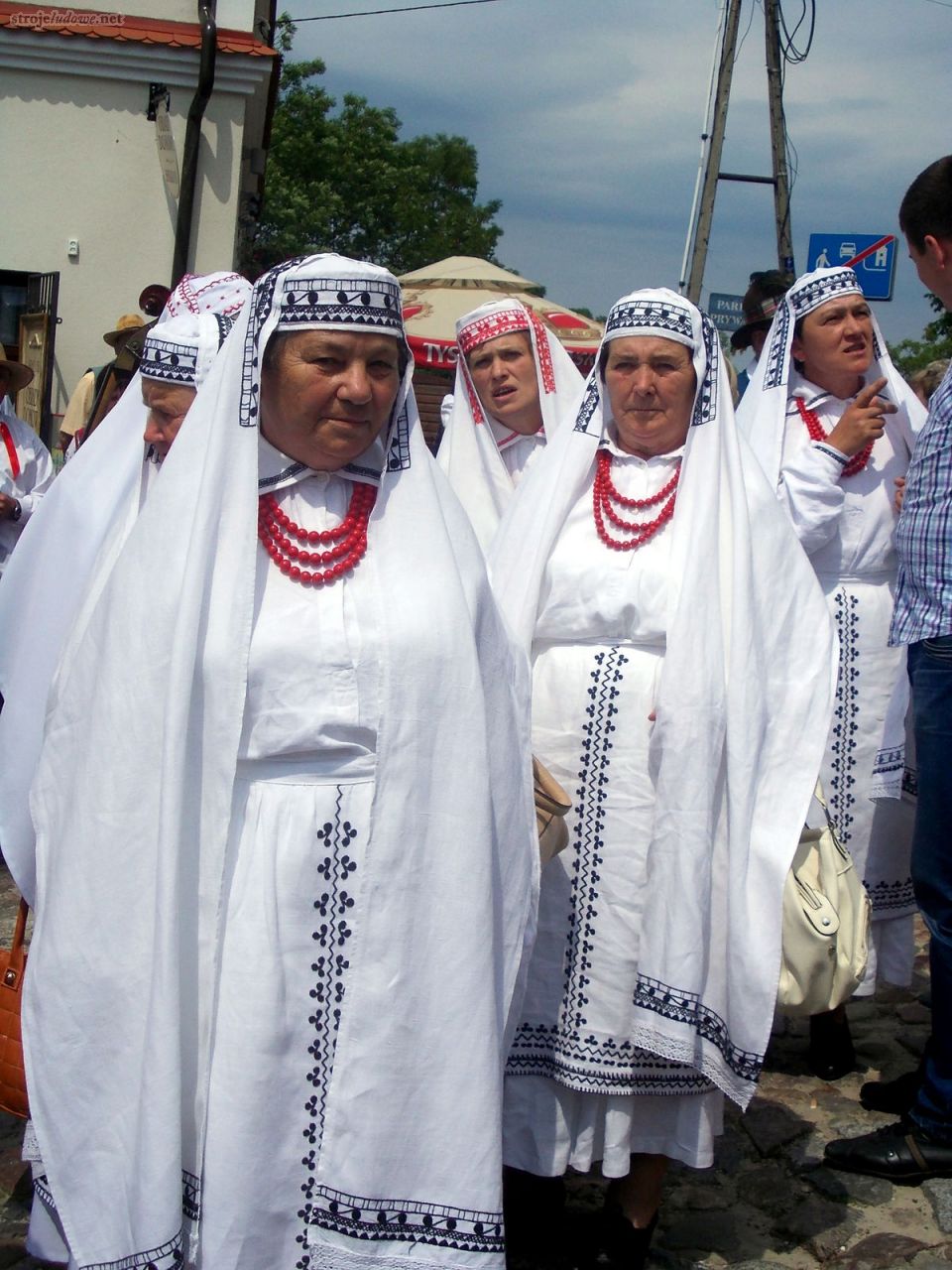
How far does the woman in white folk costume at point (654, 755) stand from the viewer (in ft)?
10.3

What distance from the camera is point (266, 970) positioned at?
2.38 metres

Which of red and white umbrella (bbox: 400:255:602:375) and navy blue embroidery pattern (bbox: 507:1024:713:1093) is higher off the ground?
red and white umbrella (bbox: 400:255:602:375)

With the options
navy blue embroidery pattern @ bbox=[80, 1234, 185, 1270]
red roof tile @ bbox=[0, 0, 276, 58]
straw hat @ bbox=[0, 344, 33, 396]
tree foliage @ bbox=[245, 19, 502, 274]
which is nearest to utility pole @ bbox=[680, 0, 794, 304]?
red roof tile @ bbox=[0, 0, 276, 58]

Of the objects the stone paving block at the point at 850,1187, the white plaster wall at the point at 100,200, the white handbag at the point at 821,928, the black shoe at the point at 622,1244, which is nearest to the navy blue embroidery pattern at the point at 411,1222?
the black shoe at the point at 622,1244

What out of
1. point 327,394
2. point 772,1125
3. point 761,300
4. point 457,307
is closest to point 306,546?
point 327,394

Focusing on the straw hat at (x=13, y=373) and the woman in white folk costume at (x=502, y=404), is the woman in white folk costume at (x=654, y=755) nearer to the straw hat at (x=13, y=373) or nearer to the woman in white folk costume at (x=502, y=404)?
the woman in white folk costume at (x=502, y=404)

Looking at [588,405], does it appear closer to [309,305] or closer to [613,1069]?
[309,305]

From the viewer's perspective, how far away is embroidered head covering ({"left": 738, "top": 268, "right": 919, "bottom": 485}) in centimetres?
434

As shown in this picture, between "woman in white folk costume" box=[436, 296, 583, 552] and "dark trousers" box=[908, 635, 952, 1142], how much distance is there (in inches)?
65.0

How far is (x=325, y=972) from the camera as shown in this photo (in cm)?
245

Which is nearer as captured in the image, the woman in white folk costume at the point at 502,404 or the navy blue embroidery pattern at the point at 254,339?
the navy blue embroidery pattern at the point at 254,339

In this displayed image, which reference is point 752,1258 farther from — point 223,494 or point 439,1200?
point 223,494

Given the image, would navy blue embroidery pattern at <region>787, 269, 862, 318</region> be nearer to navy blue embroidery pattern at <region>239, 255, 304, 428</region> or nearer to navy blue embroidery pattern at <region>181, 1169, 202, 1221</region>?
navy blue embroidery pattern at <region>239, 255, 304, 428</region>

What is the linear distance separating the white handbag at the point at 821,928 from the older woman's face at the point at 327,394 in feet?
5.00
